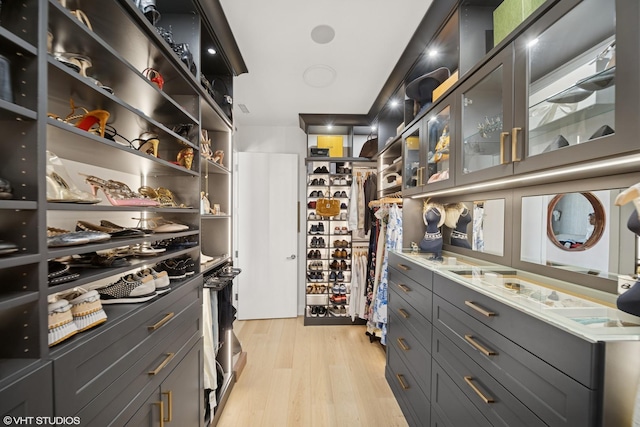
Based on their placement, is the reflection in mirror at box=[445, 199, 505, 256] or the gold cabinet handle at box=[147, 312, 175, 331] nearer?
the gold cabinet handle at box=[147, 312, 175, 331]

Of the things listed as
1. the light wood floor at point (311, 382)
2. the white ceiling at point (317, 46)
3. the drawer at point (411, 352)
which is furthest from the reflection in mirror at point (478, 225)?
the light wood floor at point (311, 382)

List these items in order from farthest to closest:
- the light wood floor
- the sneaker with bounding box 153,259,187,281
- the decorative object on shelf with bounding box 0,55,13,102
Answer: the light wood floor → the sneaker with bounding box 153,259,187,281 → the decorative object on shelf with bounding box 0,55,13,102

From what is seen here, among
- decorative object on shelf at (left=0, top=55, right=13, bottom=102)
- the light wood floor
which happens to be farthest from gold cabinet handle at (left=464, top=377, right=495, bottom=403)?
decorative object on shelf at (left=0, top=55, right=13, bottom=102)

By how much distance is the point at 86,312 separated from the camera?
2.55 feet

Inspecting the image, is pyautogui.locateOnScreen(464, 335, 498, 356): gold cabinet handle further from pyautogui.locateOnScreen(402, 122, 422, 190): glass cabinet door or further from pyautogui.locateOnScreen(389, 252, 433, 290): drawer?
pyautogui.locateOnScreen(402, 122, 422, 190): glass cabinet door

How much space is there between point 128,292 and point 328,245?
2660 mm

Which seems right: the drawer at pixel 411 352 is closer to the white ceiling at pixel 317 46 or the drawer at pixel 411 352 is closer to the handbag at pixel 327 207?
the handbag at pixel 327 207

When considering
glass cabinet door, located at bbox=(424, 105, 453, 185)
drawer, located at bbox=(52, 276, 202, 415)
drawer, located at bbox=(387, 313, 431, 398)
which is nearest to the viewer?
drawer, located at bbox=(52, 276, 202, 415)

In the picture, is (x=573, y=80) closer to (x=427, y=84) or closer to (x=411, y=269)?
(x=427, y=84)

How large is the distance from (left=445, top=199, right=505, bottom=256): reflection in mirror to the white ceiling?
126 cm

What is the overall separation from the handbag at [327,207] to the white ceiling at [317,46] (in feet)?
4.01

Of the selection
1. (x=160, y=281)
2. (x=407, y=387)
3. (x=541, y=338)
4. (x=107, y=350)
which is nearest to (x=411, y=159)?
(x=541, y=338)

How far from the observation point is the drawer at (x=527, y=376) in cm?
64

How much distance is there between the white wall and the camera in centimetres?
365
